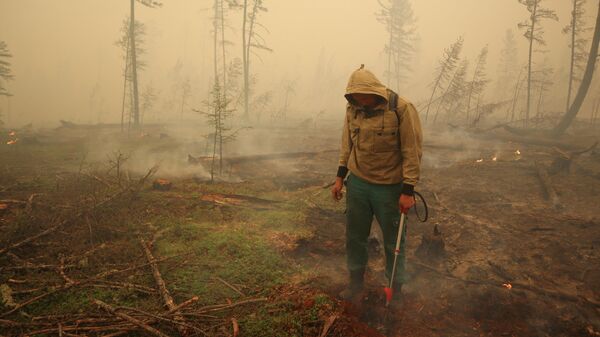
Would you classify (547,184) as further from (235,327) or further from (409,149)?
(235,327)

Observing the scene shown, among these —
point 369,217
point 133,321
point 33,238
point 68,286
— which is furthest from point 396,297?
point 33,238

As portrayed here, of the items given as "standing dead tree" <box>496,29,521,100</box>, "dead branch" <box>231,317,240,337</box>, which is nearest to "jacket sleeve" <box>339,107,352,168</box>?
"dead branch" <box>231,317,240,337</box>

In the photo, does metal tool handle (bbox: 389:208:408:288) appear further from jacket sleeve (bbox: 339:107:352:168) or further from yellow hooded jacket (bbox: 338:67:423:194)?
jacket sleeve (bbox: 339:107:352:168)

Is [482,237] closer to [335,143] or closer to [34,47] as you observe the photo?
[335,143]

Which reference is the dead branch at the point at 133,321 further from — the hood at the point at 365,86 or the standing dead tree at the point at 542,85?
the standing dead tree at the point at 542,85

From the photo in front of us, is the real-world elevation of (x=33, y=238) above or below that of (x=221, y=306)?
above

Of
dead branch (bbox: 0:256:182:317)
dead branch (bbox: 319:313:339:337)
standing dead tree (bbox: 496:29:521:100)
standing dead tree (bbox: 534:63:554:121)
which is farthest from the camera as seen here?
standing dead tree (bbox: 496:29:521:100)

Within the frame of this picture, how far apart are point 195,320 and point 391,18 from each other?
39.6 meters

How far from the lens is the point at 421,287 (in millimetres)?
5035

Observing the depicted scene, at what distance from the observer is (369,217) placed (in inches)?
175

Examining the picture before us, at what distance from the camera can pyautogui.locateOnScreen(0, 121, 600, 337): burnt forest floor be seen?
3910mm

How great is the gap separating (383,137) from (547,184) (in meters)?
9.34

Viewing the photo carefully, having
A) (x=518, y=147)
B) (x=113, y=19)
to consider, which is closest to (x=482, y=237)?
(x=518, y=147)

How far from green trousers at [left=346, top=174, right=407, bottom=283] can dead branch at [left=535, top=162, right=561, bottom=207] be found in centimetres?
738
